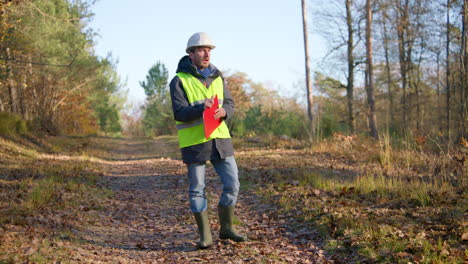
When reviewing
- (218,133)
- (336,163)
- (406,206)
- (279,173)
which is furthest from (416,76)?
(218,133)

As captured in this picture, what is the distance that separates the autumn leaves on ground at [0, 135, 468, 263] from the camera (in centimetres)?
439

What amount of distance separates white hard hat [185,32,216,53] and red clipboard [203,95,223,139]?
0.57 m

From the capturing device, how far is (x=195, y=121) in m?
4.56

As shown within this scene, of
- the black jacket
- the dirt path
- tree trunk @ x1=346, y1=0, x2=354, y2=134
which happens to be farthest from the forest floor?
tree trunk @ x1=346, y1=0, x2=354, y2=134

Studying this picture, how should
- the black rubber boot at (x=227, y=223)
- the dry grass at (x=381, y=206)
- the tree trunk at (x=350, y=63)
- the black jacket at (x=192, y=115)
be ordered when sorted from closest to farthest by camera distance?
1. the dry grass at (x=381, y=206)
2. the black jacket at (x=192, y=115)
3. the black rubber boot at (x=227, y=223)
4. the tree trunk at (x=350, y=63)

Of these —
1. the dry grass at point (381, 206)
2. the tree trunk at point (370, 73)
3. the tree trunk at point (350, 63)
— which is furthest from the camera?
the tree trunk at point (350, 63)

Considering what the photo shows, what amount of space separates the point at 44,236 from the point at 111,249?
826 millimetres

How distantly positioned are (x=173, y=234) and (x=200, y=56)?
2503mm

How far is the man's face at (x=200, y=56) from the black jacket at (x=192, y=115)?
2.8 inches

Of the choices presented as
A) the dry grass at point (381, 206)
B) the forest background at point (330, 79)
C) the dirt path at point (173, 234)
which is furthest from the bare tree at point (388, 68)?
the dirt path at point (173, 234)

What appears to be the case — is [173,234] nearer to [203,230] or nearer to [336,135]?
[203,230]

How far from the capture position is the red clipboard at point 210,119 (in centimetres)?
442

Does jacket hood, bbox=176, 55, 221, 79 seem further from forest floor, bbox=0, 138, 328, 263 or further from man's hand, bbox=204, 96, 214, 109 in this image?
forest floor, bbox=0, 138, 328, 263

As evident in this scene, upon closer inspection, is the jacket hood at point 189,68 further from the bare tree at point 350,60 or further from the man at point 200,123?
the bare tree at point 350,60
